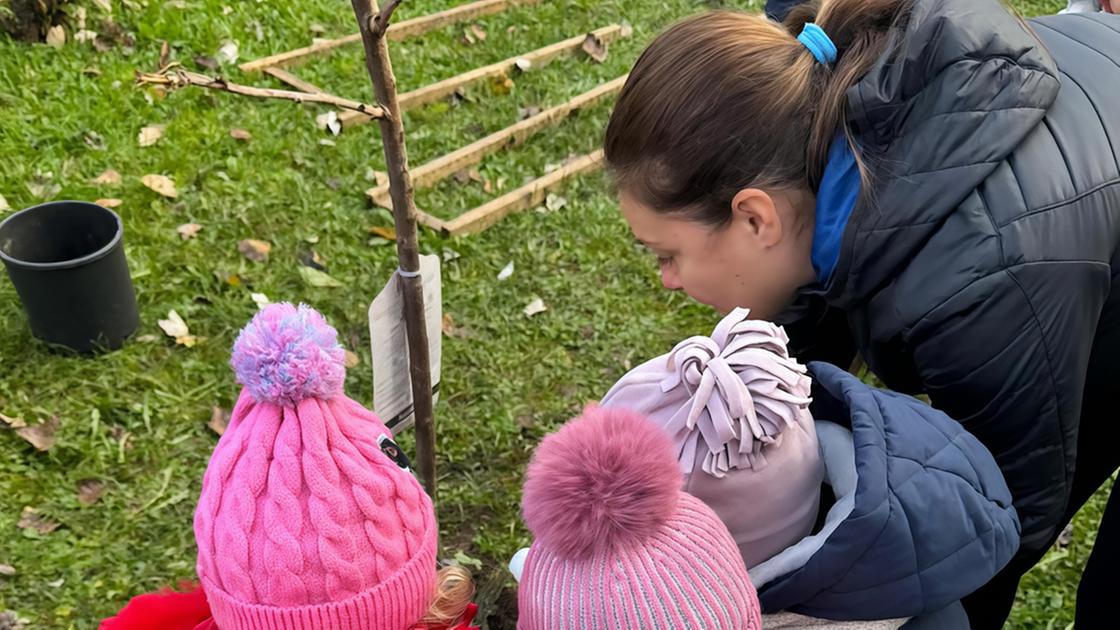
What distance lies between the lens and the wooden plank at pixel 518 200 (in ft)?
13.1

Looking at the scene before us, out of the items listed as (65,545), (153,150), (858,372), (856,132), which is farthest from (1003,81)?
(153,150)

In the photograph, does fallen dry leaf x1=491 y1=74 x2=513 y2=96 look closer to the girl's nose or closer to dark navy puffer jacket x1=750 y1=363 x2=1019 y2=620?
the girl's nose

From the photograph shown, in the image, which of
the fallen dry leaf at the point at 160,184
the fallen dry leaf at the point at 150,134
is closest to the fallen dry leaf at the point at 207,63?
the fallen dry leaf at the point at 150,134

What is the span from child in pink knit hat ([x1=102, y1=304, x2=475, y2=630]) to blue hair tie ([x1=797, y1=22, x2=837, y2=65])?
42.0 inches

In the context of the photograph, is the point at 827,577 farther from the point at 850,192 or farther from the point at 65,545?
the point at 65,545

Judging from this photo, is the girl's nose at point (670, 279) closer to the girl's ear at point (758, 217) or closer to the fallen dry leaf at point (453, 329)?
the girl's ear at point (758, 217)

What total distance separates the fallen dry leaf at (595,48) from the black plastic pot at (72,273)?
291cm

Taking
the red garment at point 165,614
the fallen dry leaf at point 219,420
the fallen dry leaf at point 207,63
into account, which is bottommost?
the fallen dry leaf at point 219,420

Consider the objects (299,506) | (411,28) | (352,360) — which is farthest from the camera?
(411,28)

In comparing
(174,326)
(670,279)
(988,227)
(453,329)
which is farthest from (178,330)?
(988,227)

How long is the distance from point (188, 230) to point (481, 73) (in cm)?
180

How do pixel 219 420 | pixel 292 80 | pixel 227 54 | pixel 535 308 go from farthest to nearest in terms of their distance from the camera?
pixel 227 54
pixel 292 80
pixel 535 308
pixel 219 420

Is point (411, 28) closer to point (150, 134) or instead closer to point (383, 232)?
point (150, 134)

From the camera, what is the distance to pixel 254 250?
12.3ft
